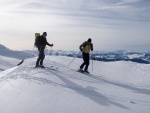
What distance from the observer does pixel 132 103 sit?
11555 mm

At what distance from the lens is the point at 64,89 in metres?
13.1

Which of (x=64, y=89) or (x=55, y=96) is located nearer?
(x=55, y=96)

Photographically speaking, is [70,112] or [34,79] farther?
[34,79]

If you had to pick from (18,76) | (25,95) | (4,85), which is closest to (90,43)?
(18,76)

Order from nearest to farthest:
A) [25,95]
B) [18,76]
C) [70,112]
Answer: [70,112] < [25,95] < [18,76]

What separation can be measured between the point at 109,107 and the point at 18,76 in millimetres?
7546

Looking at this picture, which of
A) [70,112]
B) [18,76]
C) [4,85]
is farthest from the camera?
[18,76]

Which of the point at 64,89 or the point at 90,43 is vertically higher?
the point at 90,43

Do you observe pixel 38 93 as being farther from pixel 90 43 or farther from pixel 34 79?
pixel 90 43

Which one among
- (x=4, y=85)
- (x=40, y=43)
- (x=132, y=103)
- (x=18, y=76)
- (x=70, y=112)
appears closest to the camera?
(x=70, y=112)

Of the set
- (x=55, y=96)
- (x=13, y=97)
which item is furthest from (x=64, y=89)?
(x=13, y=97)

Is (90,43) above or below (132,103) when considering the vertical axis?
above

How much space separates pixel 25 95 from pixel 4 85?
2.89 metres

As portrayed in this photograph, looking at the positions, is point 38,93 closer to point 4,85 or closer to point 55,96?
point 55,96
